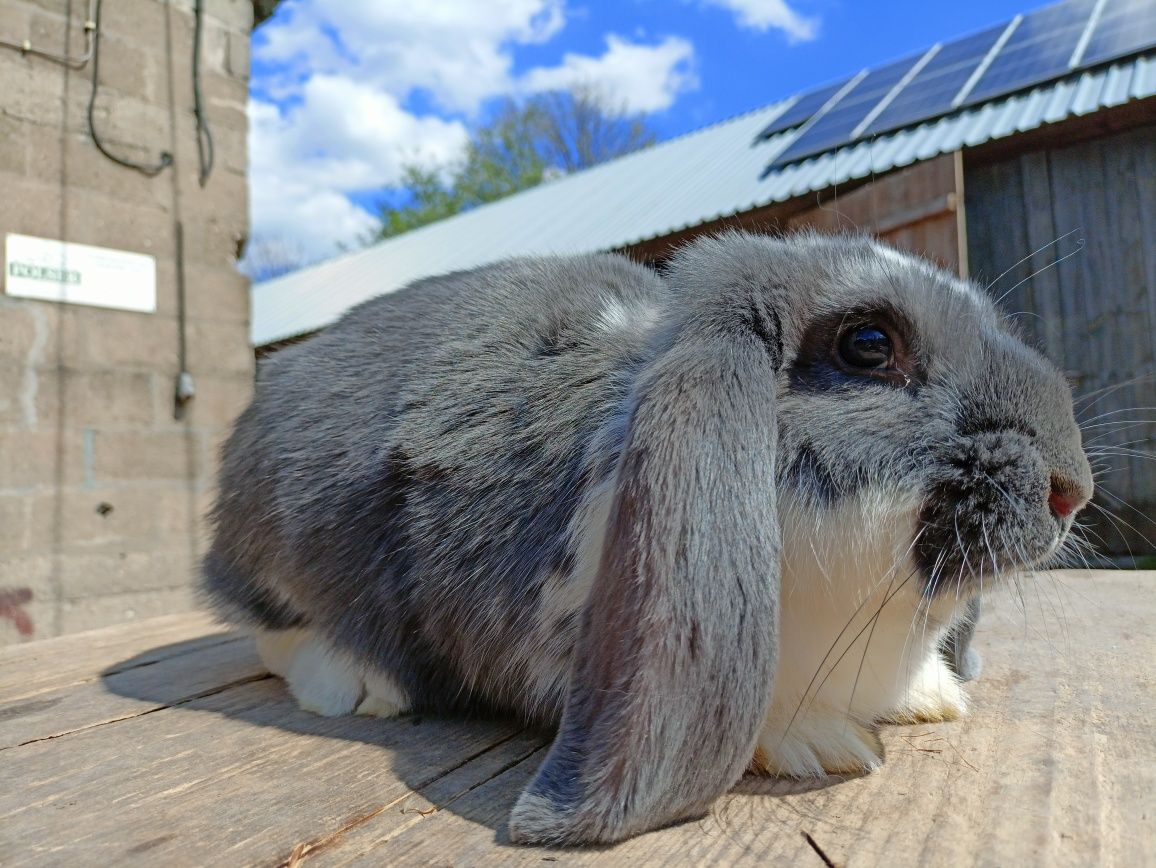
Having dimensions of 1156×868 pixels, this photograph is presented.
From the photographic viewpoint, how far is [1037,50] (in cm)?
582

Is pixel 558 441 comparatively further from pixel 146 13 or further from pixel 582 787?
pixel 146 13

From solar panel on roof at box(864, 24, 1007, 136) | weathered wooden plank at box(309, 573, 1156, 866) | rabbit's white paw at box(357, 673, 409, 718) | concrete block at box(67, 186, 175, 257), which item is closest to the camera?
weathered wooden plank at box(309, 573, 1156, 866)

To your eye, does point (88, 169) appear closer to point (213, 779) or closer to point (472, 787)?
point (213, 779)

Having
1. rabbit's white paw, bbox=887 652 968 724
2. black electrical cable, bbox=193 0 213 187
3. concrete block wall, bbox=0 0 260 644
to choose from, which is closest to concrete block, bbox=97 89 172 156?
concrete block wall, bbox=0 0 260 644

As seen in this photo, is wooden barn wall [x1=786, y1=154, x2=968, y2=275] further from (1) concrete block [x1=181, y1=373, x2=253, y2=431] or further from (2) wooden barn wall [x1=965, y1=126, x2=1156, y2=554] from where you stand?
(1) concrete block [x1=181, y1=373, x2=253, y2=431]

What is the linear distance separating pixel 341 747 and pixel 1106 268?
533cm

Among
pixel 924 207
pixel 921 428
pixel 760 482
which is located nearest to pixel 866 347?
pixel 921 428

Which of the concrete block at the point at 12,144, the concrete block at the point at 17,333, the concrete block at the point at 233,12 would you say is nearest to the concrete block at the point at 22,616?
the concrete block at the point at 17,333

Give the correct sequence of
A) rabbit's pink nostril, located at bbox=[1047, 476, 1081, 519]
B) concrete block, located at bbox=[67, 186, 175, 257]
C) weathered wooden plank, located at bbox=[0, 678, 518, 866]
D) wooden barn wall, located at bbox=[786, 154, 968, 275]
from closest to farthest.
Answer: weathered wooden plank, located at bbox=[0, 678, 518, 866] → rabbit's pink nostril, located at bbox=[1047, 476, 1081, 519] → concrete block, located at bbox=[67, 186, 175, 257] → wooden barn wall, located at bbox=[786, 154, 968, 275]

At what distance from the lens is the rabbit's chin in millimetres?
1161

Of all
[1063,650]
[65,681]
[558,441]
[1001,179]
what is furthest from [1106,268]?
[65,681]

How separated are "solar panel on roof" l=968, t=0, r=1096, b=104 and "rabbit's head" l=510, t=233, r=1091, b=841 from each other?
4.81 meters

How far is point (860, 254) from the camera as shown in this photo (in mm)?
1357

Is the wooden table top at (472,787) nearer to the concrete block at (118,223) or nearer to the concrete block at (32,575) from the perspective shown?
the concrete block at (32,575)
